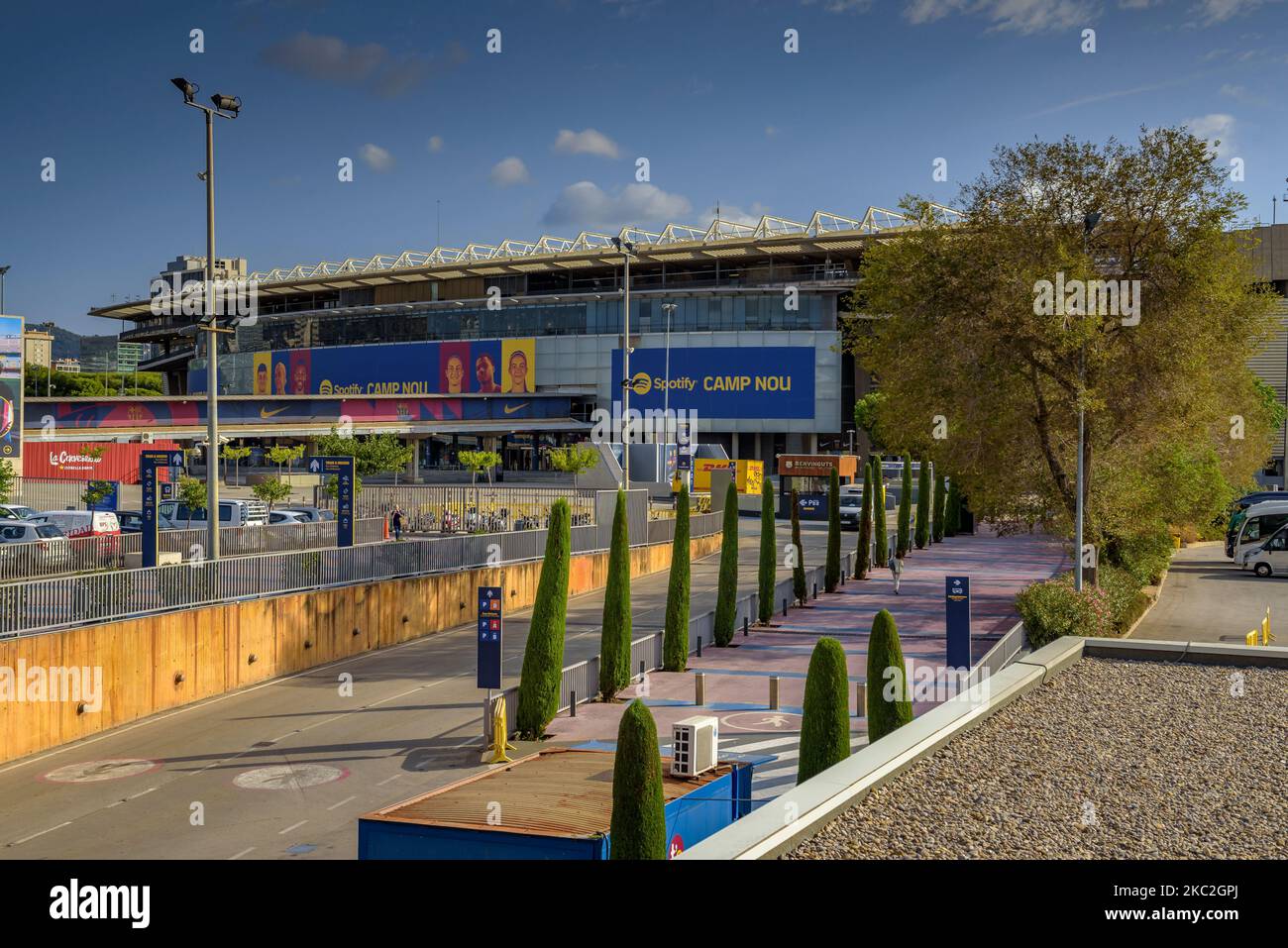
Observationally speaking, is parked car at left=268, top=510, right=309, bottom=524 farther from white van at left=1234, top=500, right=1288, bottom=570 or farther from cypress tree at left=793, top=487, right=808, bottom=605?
white van at left=1234, top=500, right=1288, bottom=570

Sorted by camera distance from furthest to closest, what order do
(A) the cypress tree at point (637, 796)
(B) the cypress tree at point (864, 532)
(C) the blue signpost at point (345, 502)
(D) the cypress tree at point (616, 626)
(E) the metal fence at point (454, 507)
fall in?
(E) the metal fence at point (454, 507) < (B) the cypress tree at point (864, 532) < (C) the blue signpost at point (345, 502) < (D) the cypress tree at point (616, 626) < (A) the cypress tree at point (637, 796)

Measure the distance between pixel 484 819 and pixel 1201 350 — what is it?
76.8 ft

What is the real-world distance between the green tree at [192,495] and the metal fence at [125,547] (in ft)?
17.0

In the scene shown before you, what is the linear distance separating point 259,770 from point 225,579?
5.94m

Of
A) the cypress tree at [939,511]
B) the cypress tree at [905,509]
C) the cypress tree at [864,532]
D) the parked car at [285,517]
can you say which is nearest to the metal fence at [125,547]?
the parked car at [285,517]

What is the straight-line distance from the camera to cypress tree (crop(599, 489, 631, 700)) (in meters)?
22.6

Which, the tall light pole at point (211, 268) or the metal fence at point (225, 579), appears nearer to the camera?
the metal fence at point (225, 579)

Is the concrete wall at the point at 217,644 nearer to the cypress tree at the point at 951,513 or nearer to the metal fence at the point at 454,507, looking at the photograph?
the metal fence at the point at 454,507

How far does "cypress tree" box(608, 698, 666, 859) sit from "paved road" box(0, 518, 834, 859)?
5.27m

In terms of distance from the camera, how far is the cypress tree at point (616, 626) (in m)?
22.6

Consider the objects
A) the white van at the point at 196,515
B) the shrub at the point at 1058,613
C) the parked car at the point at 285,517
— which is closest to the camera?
the shrub at the point at 1058,613

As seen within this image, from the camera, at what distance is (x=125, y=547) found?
2686cm

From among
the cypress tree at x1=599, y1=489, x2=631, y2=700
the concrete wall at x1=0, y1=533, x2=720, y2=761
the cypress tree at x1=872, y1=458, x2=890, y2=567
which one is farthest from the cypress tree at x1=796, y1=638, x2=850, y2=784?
the cypress tree at x1=872, y1=458, x2=890, y2=567

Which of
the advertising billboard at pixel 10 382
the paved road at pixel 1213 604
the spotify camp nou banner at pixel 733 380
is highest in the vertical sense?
the spotify camp nou banner at pixel 733 380
